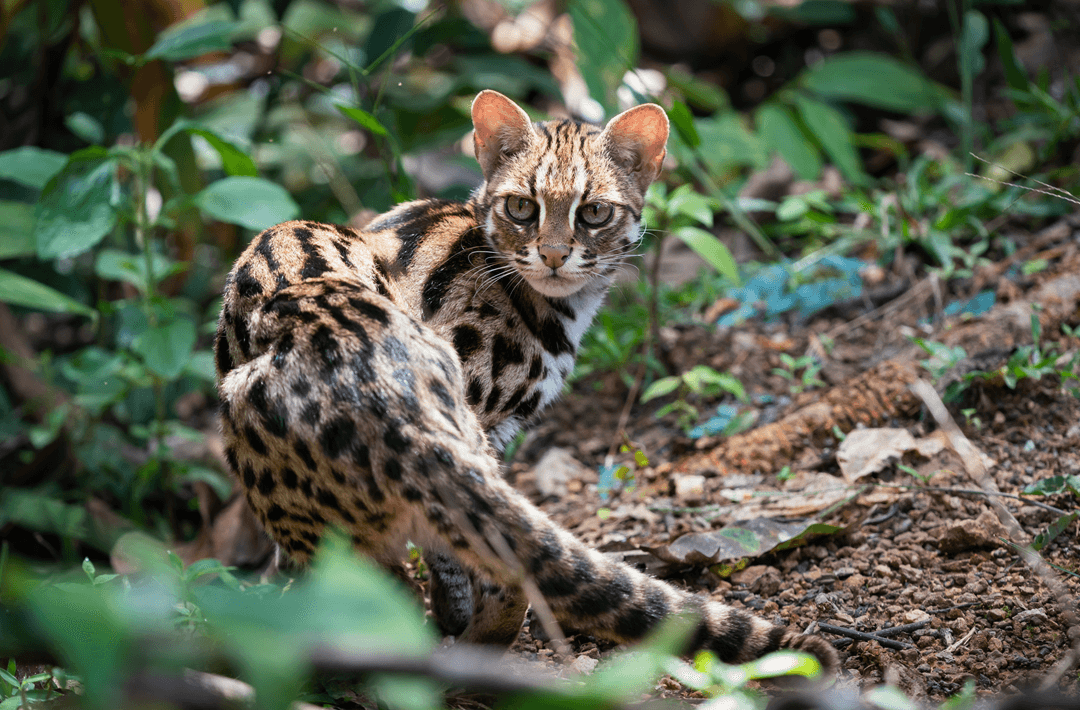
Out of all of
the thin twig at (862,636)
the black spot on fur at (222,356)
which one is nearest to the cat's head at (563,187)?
the black spot on fur at (222,356)

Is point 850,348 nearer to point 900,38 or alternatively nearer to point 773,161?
point 773,161

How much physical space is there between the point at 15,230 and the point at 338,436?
4042 mm

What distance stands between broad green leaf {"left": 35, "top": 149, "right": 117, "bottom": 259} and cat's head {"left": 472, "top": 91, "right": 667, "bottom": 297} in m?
2.22

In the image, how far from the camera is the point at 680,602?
292cm

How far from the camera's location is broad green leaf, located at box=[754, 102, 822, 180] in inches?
265

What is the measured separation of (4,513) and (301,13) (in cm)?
621

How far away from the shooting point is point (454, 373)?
3082 mm

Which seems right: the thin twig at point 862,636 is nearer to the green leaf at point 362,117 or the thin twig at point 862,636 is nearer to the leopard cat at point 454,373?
the leopard cat at point 454,373

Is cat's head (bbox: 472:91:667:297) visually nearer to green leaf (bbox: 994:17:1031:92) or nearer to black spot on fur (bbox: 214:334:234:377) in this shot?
black spot on fur (bbox: 214:334:234:377)

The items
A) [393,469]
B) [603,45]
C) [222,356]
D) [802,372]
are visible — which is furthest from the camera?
[603,45]

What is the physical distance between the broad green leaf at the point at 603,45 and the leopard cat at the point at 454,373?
2219mm

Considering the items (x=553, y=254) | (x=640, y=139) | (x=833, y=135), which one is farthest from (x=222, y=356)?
(x=833, y=135)

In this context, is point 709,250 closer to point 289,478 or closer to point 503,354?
point 503,354

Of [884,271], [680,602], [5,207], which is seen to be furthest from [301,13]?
[680,602]
